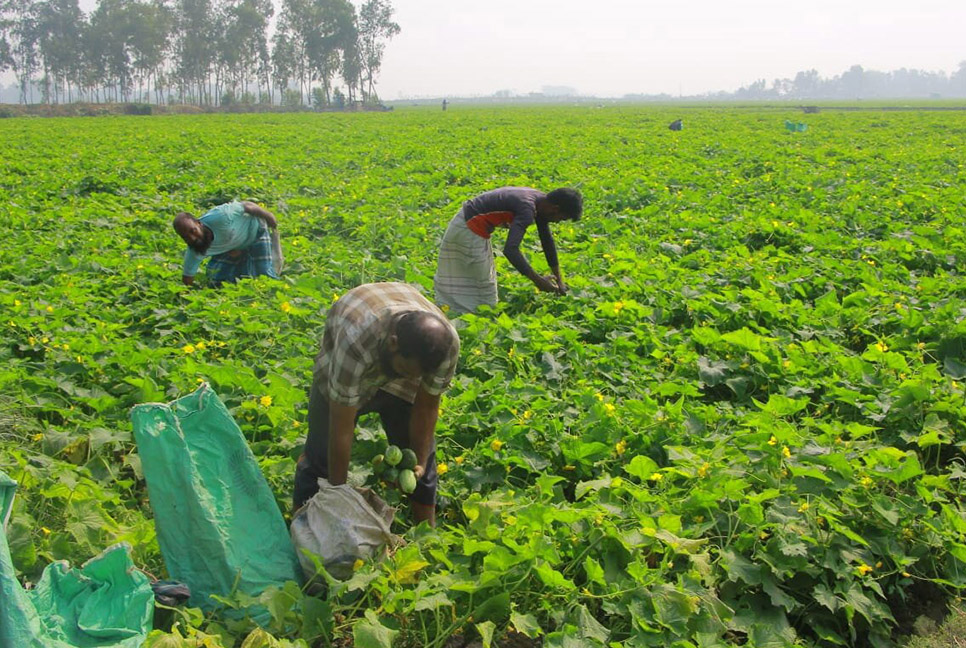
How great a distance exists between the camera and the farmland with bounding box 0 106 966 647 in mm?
2705

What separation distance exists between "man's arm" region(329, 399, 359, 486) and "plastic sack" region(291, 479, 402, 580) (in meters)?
0.06

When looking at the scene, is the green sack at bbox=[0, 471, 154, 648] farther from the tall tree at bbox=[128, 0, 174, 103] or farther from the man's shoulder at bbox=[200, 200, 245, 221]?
the tall tree at bbox=[128, 0, 174, 103]

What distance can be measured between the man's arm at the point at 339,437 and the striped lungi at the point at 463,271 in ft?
9.49

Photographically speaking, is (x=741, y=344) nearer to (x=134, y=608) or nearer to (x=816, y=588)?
(x=816, y=588)

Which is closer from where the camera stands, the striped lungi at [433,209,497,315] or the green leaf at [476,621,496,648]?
the green leaf at [476,621,496,648]

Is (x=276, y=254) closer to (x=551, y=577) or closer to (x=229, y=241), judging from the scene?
(x=229, y=241)

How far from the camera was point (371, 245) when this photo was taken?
27.6ft

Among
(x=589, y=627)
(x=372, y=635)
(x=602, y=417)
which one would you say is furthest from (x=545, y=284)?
(x=372, y=635)

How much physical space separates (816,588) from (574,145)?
17.5 metres

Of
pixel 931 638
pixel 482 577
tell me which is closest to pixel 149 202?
pixel 482 577

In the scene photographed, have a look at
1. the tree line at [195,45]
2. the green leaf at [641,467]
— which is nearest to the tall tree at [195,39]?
the tree line at [195,45]

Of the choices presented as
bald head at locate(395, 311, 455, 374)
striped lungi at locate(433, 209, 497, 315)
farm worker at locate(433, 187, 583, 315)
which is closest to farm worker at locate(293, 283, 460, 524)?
bald head at locate(395, 311, 455, 374)

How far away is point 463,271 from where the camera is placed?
5629mm

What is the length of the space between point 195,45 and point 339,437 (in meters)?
85.5
